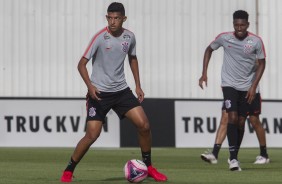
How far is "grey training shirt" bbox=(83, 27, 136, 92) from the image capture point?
11828 mm

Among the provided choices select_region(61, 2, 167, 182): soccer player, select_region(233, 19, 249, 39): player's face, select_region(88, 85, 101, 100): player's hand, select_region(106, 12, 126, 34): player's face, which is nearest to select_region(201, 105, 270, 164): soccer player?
select_region(233, 19, 249, 39): player's face

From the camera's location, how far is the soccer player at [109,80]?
38.8ft

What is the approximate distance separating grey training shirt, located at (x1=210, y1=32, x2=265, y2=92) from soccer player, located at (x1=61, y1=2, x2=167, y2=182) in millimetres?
3082

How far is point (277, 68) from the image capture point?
26359 millimetres

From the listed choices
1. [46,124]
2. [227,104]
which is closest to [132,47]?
[227,104]

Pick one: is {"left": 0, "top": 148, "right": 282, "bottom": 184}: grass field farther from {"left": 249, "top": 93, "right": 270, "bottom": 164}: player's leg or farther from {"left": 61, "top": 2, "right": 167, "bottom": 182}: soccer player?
{"left": 61, "top": 2, "right": 167, "bottom": 182}: soccer player

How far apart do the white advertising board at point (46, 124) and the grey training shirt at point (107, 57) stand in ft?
33.3

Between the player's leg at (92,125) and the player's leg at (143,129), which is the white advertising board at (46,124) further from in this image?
the player's leg at (92,125)

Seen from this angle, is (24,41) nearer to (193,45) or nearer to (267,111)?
(193,45)

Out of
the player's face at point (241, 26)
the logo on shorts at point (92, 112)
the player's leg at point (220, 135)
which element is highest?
the player's face at point (241, 26)

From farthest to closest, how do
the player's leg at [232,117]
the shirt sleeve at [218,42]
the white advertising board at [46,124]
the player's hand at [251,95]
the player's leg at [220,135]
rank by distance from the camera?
1. the white advertising board at [46,124]
2. the player's leg at [220,135]
3. the shirt sleeve at [218,42]
4. the player's hand at [251,95]
5. the player's leg at [232,117]

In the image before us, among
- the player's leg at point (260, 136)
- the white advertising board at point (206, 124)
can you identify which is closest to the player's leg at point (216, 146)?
the player's leg at point (260, 136)

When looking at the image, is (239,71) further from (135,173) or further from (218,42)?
(135,173)

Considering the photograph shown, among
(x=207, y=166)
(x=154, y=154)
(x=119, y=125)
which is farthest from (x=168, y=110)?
(x=207, y=166)
